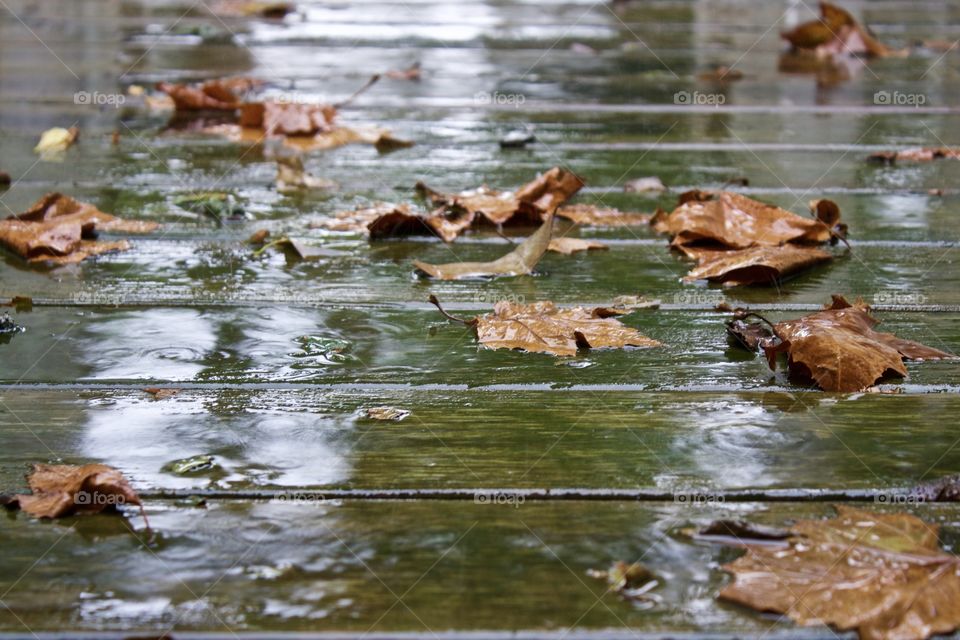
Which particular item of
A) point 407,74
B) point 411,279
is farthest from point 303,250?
point 407,74

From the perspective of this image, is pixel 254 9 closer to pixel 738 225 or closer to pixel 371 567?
pixel 738 225

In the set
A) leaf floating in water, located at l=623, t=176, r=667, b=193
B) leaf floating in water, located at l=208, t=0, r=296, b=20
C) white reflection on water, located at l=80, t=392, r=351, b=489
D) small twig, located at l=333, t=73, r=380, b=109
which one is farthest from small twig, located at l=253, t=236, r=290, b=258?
leaf floating in water, located at l=208, t=0, r=296, b=20

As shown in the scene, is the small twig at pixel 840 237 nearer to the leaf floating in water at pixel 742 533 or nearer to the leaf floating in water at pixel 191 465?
the leaf floating in water at pixel 742 533

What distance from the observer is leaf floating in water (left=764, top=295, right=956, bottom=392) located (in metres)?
1.29

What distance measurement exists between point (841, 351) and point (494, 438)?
1.38 feet

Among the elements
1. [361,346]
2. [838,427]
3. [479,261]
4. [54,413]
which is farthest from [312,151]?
[838,427]

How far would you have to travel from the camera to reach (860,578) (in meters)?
0.92

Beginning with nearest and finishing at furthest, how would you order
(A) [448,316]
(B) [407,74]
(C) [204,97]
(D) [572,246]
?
(A) [448,316] → (D) [572,246] → (C) [204,97] → (B) [407,74]

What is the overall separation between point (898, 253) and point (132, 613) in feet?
4.44

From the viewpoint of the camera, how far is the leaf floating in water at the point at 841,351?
1.29 m

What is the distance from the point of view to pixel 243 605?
89 centimetres

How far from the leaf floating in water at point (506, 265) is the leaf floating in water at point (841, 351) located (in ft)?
1.47

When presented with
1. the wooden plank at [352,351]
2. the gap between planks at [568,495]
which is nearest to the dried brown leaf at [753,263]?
the wooden plank at [352,351]

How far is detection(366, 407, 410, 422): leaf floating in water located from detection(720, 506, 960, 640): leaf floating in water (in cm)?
41
